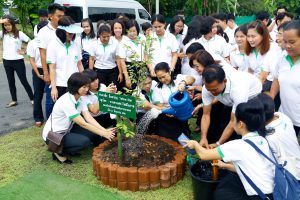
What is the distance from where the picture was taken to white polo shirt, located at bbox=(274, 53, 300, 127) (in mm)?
2844

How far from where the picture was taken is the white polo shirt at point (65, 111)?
12.3 ft

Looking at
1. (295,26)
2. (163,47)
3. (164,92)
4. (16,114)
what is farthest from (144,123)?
(16,114)

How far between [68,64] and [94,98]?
0.63m

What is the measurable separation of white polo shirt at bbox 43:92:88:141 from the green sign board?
1.75 feet

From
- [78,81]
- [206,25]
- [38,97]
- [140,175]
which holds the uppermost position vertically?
[206,25]

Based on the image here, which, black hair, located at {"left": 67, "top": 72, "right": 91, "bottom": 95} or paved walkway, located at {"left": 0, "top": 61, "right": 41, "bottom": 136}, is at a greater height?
black hair, located at {"left": 67, "top": 72, "right": 91, "bottom": 95}

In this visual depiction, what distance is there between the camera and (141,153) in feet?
11.9

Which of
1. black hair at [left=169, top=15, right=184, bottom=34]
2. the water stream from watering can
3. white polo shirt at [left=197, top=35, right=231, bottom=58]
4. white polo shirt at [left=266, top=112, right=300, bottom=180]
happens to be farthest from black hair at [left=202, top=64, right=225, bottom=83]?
black hair at [left=169, top=15, right=184, bottom=34]

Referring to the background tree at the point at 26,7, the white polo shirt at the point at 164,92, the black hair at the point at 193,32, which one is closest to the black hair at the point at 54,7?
the white polo shirt at the point at 164,92

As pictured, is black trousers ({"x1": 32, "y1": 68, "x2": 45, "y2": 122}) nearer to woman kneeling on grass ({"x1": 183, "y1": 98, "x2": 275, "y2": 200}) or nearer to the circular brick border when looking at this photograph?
the circular brick border

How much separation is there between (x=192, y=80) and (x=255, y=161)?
2254 millimetres

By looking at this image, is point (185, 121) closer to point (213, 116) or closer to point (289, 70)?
point (213, 116)

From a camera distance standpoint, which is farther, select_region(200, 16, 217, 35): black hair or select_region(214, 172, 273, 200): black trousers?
select_region(200, 16, 217, 35): black hair

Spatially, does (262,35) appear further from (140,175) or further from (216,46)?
(140,175)
